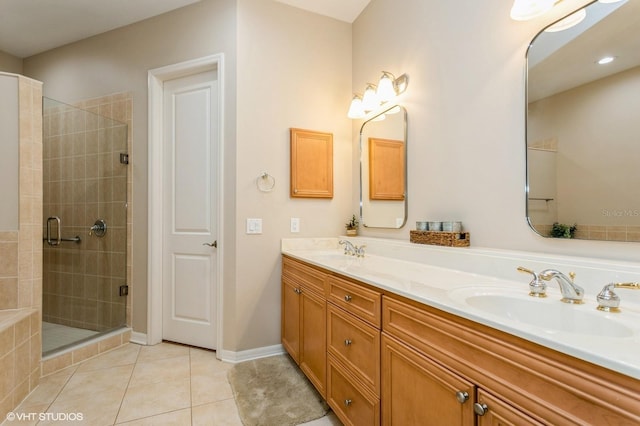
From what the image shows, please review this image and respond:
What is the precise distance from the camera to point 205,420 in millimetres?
1640

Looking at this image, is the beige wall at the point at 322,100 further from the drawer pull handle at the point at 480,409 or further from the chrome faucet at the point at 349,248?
the drawer pull handle at the point at 480,409

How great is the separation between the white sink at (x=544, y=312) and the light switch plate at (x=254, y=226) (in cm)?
161

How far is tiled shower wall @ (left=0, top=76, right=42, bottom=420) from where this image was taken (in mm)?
1888

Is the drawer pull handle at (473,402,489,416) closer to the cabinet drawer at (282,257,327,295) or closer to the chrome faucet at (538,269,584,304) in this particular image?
the chrome faucet at (538,269,584,304)

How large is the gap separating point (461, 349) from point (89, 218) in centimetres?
314

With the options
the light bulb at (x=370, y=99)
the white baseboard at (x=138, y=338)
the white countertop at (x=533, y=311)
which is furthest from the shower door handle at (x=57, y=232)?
the light bulb at (x=370, y=99)

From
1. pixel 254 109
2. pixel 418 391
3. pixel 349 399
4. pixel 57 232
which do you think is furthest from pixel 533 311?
pixel 57 232

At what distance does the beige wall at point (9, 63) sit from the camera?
10.8 feet

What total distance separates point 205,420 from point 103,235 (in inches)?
76.8

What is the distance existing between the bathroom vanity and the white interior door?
1.09 meters

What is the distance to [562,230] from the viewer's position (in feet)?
3.92

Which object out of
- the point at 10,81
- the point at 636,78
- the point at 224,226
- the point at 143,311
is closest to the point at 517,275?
the point at 636,78

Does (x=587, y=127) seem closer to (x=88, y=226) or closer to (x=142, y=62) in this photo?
(x=142, y=62)

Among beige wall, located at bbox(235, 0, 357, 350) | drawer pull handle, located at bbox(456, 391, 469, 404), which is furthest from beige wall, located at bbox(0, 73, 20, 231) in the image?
drawer pull handle, located at bbox(456, 391, 469, 404)
